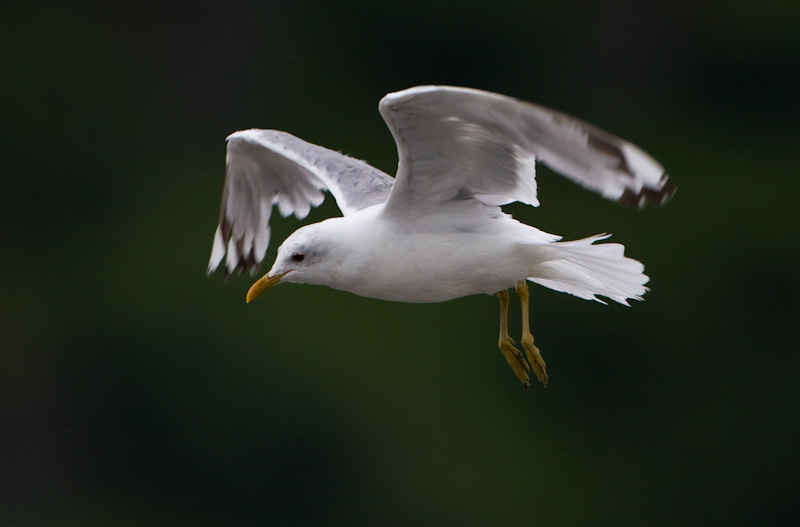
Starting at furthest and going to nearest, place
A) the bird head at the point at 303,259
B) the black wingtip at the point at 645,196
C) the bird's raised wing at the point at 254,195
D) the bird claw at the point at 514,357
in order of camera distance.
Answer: the bird's raised wing at the point at 254,195
the bird claw at the point at 514,357
the bird head at the point at 303,259
the black wingtip at the point at 645,196

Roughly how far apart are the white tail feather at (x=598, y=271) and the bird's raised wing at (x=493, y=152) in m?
0.18

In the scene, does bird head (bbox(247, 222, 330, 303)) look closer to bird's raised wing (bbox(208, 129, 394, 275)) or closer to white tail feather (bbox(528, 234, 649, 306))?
white tail feather (bbox(528, 234, 649, 306))

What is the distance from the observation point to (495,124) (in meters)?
2.88

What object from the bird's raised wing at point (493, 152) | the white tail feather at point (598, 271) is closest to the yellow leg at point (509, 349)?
the white tail feather at point (598, 271)

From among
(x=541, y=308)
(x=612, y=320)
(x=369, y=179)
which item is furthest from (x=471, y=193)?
(x=612, y=320)

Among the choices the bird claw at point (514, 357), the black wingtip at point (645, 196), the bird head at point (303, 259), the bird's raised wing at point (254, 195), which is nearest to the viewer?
the black wingtip at point (645, 196)

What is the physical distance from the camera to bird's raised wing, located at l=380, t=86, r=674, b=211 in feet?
8.57

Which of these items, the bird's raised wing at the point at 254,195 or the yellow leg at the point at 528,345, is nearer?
the yellow leg at the point at 528,345

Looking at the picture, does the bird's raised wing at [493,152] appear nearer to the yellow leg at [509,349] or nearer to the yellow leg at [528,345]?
the yellow leg at [528,345]

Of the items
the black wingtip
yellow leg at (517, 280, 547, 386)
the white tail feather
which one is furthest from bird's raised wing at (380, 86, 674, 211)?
yellow leg at (517, 280, 547, 386)

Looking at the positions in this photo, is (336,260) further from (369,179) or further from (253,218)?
(253,218)

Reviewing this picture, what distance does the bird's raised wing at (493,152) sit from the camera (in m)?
2.61

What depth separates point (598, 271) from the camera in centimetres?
336

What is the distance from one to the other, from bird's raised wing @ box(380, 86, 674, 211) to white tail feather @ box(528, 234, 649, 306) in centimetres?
18
